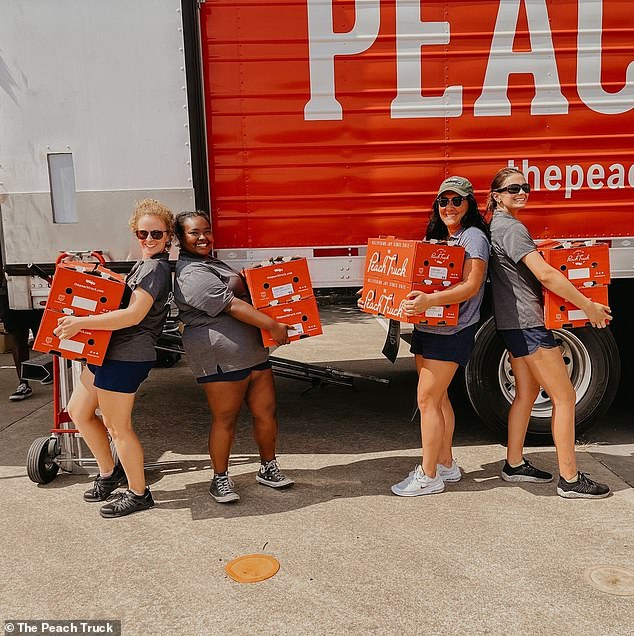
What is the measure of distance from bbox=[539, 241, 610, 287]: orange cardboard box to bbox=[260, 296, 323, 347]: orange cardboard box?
130cm

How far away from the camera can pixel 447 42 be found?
4207 mm

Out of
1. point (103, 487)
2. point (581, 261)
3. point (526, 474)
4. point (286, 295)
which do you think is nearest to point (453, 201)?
point (581, 261)

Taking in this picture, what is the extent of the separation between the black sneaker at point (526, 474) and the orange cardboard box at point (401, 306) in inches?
42.7

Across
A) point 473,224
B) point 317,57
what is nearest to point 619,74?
point 473,224

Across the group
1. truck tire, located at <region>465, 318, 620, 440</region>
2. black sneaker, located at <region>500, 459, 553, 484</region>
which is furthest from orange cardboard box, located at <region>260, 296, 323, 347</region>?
black sneaker, located at <region>500, 459, 553, 484</region>

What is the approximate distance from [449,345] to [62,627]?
226 centimetres

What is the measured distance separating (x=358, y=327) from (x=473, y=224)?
6.94 metres

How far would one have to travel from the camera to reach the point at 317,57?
4.17 m

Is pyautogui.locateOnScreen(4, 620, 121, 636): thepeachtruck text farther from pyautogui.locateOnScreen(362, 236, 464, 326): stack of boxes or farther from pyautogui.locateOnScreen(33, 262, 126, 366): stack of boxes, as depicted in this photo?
pyautogui.locateOnScreen(362, 236, 464, 326): stack of boxes

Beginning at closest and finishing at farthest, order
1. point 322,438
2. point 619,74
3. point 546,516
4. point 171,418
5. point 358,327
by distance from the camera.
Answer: point 546,516
point 619,74
point 322,438
point 171,418
point 358,327

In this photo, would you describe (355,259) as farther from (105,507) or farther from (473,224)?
(105,507)

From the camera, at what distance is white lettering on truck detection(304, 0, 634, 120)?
13.6 ft

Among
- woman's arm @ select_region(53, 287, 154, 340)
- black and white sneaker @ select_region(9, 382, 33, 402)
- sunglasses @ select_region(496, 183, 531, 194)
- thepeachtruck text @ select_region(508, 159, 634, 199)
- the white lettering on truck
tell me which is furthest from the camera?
black and white sneaker @ select_region(9, 382, 33, 402)

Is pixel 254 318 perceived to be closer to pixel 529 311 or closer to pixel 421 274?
pixel 421 274
